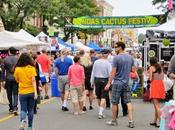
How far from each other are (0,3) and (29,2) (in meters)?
2.10

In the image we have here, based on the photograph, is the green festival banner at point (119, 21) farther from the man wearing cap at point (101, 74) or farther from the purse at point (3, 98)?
the man wearing cap at point (101, 74)

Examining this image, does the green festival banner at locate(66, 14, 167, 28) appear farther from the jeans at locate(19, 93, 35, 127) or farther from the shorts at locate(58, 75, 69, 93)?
the jeans at locate(19, 93, 35, 127)

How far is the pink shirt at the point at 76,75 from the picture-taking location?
1534cm

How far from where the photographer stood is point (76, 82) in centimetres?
1533

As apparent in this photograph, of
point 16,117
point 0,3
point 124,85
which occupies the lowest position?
point 16,117

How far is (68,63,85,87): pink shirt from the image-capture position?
1534cm

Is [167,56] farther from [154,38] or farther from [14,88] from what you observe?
[14,88]

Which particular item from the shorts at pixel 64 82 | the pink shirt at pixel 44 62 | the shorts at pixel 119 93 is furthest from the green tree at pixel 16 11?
the shorts at pixel 119 93

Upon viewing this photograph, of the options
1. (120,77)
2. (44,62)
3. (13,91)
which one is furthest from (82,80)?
(44,62)

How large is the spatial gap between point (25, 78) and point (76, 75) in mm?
4056

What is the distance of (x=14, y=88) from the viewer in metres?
15.1

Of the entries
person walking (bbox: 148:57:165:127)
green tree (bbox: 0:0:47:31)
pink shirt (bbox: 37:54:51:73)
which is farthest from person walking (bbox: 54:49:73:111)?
green tree (bbox: 0:0:47:31)

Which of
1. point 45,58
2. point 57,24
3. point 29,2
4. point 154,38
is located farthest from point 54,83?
point 57,24

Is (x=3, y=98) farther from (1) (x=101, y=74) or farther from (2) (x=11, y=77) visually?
(1) (x=101, y=74)
